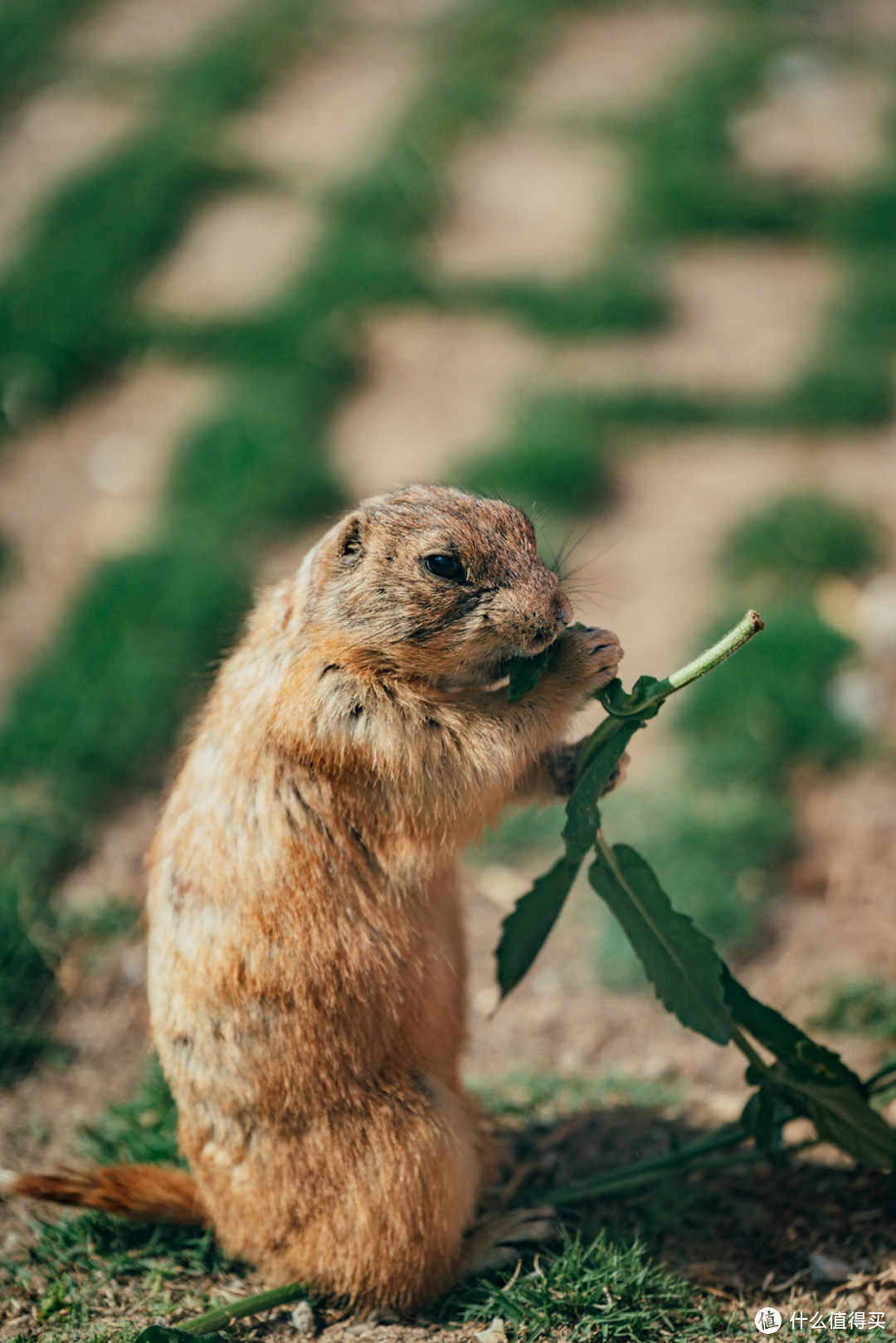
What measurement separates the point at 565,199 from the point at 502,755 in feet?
22.1

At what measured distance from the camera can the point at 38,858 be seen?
15.4 ft

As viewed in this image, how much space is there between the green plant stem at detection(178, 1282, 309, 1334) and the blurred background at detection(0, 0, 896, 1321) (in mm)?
837

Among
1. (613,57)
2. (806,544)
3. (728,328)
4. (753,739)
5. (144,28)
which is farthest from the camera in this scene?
(144,28)

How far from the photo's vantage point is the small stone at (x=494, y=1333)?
Result: 2.80m

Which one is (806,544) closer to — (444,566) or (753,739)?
(753,739)

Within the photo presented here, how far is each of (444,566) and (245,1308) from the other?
6.27ft

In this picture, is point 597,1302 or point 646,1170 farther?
point 646,1170

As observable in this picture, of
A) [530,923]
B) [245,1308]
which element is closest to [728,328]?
[530,923]

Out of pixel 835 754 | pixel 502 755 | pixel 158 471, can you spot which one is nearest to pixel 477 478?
pixel 158 471

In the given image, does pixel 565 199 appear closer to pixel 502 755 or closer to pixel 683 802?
pixel 683 802

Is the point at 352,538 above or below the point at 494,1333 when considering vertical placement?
above

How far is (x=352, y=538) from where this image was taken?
303 cm

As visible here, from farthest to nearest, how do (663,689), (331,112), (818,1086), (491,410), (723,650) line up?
(331,112) < (491,410) < (818,1086) < (663,689) < (723,650)

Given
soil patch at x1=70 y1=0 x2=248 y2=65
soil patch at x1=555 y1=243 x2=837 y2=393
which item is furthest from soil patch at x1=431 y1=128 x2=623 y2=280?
soil patch at x1=70 y1=0 x2=248 y2=65
